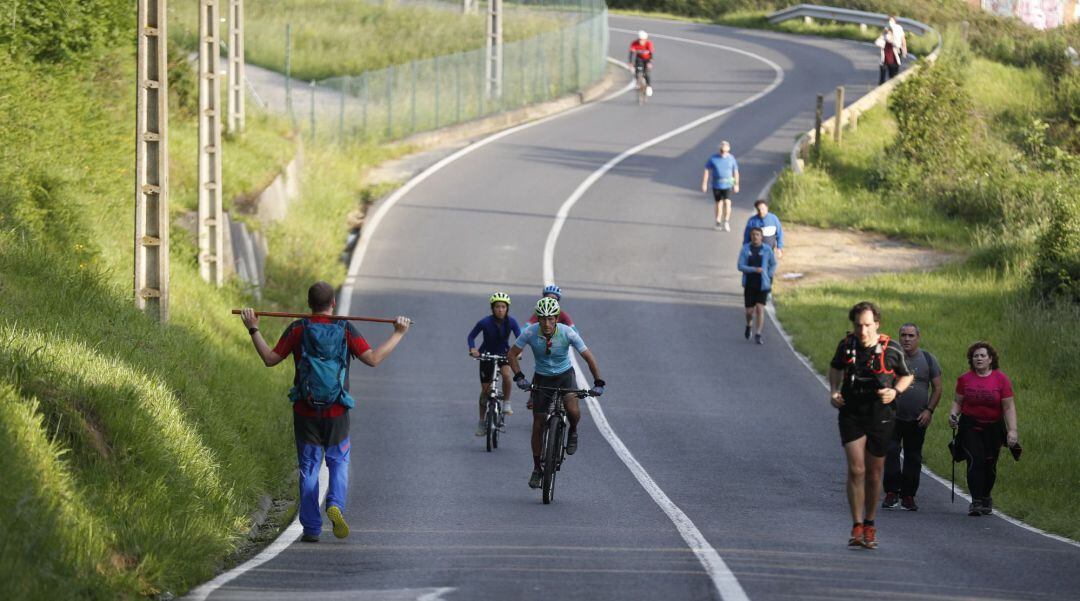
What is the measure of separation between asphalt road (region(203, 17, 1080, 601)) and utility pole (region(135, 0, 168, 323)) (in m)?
2.98

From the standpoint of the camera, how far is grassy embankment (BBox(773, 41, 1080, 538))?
17547 mm

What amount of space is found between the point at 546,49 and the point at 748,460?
3181 cm

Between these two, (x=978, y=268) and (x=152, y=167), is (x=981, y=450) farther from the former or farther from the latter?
(x=978, y=268)

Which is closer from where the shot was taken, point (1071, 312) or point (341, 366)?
point (341, 366)

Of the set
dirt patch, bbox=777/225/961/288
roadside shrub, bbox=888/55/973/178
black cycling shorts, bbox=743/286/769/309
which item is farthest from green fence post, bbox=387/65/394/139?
black cycling shorts, bbox=743/286/769/309

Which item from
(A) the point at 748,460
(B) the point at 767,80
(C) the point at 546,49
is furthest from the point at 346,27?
(A) the point at 748,460

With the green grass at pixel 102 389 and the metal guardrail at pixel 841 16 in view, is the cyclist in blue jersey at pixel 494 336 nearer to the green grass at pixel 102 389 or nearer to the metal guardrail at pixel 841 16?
the green grass at pixel 102 389

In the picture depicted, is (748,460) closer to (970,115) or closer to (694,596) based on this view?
(694,596)

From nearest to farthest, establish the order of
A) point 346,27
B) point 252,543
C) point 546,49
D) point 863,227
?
point 252,543, point 863,227, point 546,49, point 346,27

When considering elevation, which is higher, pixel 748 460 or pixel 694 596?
pixel 694 596

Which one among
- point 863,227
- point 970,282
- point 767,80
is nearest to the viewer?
point 970,282

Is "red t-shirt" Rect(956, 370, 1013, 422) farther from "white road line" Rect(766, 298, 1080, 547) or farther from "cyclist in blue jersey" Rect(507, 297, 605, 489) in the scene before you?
"cyclist in blue jersey" Rect(507, 297, 605, 489)

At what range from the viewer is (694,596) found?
31.7 ft

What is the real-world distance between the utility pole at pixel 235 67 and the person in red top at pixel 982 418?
63.4 ft
